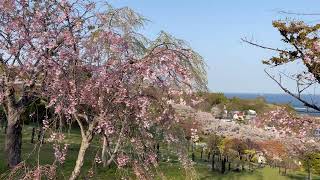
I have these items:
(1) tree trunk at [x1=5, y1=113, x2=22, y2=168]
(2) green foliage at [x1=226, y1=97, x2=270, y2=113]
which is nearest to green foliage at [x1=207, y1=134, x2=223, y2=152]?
(1) tree trunk at [x1=5, y1=113, x2=22, y2=168]

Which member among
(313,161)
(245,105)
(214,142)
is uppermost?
(245,105)

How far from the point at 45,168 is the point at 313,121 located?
17.1 ft

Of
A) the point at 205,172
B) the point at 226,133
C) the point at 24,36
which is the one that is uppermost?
the point at 24,36

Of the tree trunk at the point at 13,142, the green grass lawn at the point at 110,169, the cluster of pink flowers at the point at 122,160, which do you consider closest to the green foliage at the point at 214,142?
the green grass lawn at the point at 110,169

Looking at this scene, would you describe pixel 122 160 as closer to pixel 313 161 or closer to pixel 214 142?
pixel 214 142

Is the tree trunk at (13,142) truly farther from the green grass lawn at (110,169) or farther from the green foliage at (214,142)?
the green foliage at (214,142)

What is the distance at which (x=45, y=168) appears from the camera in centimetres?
781

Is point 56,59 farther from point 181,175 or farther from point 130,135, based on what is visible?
point 181,175

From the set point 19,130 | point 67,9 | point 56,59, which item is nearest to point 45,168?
point 56,59

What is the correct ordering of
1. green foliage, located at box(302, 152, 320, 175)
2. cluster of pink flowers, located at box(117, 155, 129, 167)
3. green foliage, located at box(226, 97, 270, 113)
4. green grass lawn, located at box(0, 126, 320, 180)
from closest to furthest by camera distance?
cluster of pink flowers, located at box(117, 155, 129, 167)
green grass lawn, located at box(0, 126, 320, 180)
green foliage, located at box(302, 152, 320, 175)
green foliage, located at box(226, 97, 270, 113)

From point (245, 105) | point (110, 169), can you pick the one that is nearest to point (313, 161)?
point (110, 169)

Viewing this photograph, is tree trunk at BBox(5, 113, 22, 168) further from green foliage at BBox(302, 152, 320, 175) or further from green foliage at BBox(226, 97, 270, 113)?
green foliage at BBox(226, 97, 270, 113)

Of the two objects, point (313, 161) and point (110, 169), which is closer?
point (110, 169)

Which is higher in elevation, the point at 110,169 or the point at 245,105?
the point at 245,105
